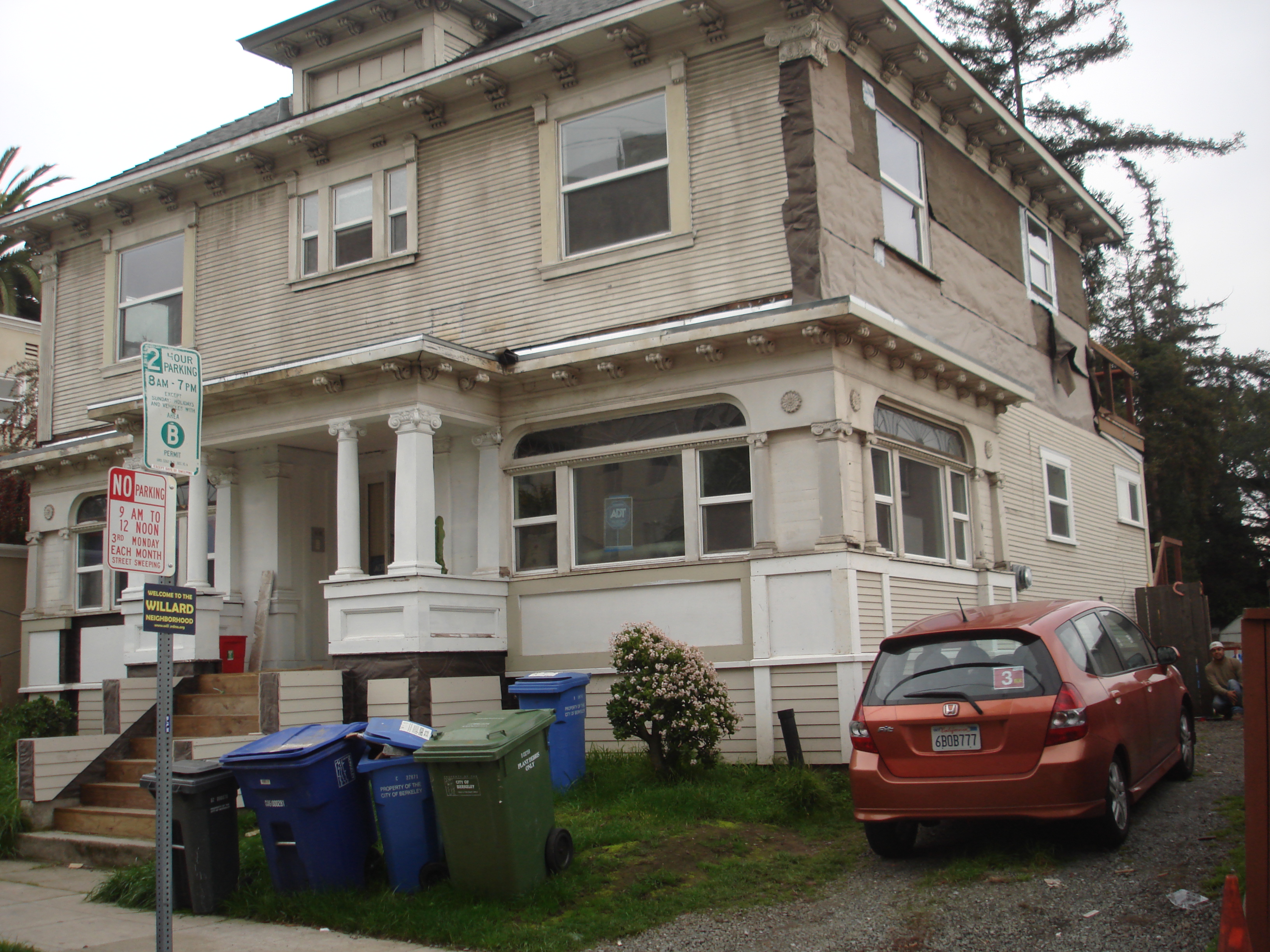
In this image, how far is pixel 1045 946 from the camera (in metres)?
Result: 5.94

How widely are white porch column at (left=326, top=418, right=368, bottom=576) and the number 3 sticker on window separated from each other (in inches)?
283

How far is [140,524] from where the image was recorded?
562 centimetres

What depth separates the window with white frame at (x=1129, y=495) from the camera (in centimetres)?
1927

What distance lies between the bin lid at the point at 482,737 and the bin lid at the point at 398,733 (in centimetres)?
11

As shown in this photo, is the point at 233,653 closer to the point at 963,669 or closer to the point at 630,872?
the point at 630,872

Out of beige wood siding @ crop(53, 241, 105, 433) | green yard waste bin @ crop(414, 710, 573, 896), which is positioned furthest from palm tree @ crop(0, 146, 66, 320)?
green yard waste bin @ crop(414, 710, 573, 896)

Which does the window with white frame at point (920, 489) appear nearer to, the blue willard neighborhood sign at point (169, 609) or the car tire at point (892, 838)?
the car tire at point (892, 838)

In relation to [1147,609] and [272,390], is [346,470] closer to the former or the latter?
[272,390]

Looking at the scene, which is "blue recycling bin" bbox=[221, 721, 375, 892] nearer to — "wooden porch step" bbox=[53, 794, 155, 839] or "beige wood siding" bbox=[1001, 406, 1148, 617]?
"wooden porch step" bbox=[53, 794, 155, 839]

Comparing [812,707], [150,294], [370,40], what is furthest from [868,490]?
[150,294]

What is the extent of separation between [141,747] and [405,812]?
5.46m

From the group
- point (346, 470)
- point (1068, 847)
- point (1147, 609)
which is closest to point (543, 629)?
point (346, 470)

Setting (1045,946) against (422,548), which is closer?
(1045,946)

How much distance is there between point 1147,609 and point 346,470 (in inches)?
511
